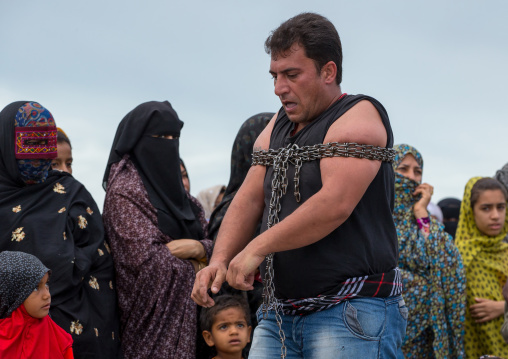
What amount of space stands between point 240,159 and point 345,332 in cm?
290

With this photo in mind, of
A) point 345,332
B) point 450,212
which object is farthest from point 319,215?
point 450,212

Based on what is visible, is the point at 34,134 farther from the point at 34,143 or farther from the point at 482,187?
the point at 482,187

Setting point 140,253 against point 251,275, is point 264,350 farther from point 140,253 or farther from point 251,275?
point 140,253

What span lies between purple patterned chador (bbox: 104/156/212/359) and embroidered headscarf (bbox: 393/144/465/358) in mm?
2134

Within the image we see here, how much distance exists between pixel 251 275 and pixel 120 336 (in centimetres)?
238

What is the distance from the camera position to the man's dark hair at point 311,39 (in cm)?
312

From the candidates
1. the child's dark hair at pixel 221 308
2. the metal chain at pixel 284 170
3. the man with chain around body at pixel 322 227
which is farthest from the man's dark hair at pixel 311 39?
the child's dark hair at pixel 221 308

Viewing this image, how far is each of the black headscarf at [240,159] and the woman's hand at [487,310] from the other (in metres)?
2.51

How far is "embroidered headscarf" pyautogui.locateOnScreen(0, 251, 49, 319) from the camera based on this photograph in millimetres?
4234

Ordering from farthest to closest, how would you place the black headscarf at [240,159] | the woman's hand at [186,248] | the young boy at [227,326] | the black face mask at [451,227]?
the black face mask at [451,227], the black headscarf at [240,159], the young boy at [227,326], the woman's hand at [186,248]

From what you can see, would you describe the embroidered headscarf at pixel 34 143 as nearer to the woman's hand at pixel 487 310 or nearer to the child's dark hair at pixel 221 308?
the child's dark hair at pixel 221 308

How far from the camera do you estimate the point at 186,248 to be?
5.23 metres

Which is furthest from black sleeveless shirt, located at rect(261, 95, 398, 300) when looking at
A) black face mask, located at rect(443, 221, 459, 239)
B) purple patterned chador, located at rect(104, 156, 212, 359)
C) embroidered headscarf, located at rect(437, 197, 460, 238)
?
embroidered headscarf, located at rect(437, 197, 460, 238)

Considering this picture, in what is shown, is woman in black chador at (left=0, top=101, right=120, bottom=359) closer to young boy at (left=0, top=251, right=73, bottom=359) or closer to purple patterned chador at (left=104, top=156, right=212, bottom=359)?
purple patterned chador at (left=104, top=156, right=212, bottom=359)
